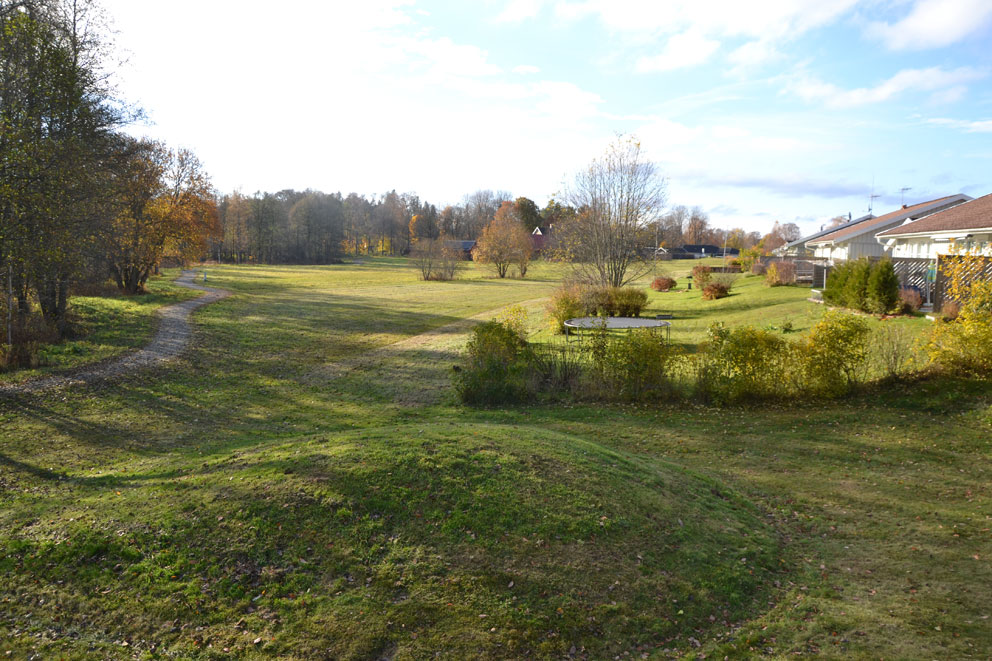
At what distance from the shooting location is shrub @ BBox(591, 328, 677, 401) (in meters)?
11.8

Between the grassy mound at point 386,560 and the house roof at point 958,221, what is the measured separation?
20.6m

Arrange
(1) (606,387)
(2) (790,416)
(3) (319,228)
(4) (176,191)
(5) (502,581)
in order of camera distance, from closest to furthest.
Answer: (5) (502,581), (2) (790,416), (1) (606,387), (4) (176,191), (3) (319,228)

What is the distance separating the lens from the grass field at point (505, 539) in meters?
4.28

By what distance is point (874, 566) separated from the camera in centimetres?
→ 547

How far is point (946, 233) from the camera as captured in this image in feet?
71.7

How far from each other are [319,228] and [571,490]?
90939mm

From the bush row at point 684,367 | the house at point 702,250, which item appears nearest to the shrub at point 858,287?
the bush row at point 684,367

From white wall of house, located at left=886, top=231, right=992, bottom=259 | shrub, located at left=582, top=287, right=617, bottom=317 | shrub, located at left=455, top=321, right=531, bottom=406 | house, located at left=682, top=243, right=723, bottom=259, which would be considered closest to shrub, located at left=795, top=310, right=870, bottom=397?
shrub, located at left=455, top=321, right=531, bottom=406

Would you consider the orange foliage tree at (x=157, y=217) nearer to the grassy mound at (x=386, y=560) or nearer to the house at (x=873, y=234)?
the grassy mound at (x=386, y=560)

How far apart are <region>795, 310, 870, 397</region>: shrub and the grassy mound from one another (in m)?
5.56

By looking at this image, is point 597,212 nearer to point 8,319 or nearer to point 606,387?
point 606,387

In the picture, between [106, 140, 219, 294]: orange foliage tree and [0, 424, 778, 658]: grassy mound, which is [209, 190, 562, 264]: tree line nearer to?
[106, 140, 219, 294]: orange foliage tree

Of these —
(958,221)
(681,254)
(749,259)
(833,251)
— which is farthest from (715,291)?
(681,254)

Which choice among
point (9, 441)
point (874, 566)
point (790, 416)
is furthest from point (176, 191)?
point (874, 566)
